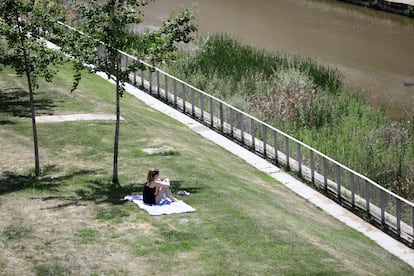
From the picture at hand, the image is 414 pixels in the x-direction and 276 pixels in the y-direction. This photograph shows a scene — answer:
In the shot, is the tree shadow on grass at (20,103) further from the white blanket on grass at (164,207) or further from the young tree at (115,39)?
the white blanket on grass at (164,207)

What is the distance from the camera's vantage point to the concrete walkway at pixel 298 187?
78.6 feet

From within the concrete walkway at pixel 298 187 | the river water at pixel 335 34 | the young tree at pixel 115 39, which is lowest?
the river water at pixel 335 34

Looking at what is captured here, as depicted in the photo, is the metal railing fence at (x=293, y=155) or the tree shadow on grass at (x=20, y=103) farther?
the tree shadow on grass at (x=20, y=103)

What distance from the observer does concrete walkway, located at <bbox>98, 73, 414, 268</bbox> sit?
24.0m

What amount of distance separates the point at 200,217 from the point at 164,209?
905 millimetres

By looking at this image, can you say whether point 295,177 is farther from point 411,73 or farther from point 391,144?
point 411,73

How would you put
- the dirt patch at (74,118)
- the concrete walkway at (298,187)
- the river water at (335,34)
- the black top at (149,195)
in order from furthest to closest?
the river water at (335,34), the dirt patch at (74,118), the concrete walkway at (298,187), the black top at (149,195)

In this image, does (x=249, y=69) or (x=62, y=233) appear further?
(x=249, y=69)

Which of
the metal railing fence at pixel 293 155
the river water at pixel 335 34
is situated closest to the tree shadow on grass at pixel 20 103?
the metal railing fence at pixel 293 155

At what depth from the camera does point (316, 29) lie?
6144 cm

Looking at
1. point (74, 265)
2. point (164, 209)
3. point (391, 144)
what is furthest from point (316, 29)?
point (74, 265)

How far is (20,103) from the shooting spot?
33.1 meters

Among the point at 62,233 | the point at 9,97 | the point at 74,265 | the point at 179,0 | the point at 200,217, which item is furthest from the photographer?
the point at 179,0

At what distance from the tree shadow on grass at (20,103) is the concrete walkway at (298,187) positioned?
507cm
